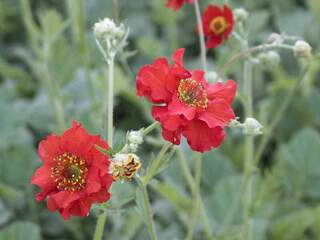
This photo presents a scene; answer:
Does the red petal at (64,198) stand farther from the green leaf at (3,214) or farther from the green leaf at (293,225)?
the green leaf at (293,225)

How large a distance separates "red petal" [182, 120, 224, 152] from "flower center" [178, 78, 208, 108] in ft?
0.15

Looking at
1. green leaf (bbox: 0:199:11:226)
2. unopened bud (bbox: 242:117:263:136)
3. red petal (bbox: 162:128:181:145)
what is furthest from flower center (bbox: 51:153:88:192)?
green leaf (bbox: 0:199:11:226)

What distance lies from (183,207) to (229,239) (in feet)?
0.72

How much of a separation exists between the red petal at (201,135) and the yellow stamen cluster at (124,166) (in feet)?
0.30

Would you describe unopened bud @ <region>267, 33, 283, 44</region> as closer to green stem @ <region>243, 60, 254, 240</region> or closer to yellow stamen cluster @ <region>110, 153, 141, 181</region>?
green stem @ <region>243, 60, 254, 240</region>

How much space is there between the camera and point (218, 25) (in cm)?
161

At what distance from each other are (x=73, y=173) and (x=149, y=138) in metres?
0.67

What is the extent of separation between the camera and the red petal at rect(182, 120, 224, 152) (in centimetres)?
114

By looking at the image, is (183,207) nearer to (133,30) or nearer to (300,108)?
(300,108)

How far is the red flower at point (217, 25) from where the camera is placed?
1596 mm

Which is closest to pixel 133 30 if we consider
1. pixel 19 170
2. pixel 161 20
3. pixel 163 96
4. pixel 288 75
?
pixel 161 20

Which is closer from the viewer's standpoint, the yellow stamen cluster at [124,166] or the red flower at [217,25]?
the yellow stamen cluster at [124,166]

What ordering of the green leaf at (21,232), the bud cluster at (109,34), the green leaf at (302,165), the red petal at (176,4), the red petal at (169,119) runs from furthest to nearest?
the green leaf at (302,165)
the green leaf at (21,232)
the red petal at (176,4)
the bud cluster at (109,34)
the red petal at (169,119)

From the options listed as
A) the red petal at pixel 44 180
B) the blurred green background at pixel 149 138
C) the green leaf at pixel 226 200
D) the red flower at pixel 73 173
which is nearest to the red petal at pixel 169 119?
the red flower at pixel 73 173
